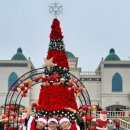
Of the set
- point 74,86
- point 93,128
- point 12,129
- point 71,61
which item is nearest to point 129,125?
point 74,86

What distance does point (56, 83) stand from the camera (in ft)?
49.4

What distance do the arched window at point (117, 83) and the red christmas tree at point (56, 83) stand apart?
45.0m

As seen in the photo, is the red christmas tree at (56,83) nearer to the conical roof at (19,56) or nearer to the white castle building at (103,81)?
the white castle building at (103,81)

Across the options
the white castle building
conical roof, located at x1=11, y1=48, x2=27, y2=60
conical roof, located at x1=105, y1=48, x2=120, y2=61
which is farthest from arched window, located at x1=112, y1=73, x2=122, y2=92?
conical roof, located at x1=11, y1=48, x2=27, y2=60

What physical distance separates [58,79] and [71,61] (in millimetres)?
48416

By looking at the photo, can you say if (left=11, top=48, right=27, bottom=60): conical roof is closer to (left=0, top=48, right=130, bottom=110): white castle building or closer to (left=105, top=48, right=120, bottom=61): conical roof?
(left=0, top=48, right=130, bottom=110): white castle building

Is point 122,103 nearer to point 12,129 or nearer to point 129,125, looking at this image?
point 129,125

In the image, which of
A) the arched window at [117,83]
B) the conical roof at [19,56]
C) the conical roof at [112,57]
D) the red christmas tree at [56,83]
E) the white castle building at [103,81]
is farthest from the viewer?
the conical roof at [112,57]

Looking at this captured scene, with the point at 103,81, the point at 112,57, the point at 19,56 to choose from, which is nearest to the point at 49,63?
the point at 103,81

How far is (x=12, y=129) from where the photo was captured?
46.6 ft

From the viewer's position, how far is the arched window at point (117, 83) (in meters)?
60.5

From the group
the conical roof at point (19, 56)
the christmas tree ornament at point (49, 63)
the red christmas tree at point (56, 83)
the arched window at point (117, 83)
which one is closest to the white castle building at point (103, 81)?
the arched window at point (117, 83)

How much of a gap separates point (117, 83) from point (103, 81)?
164cm

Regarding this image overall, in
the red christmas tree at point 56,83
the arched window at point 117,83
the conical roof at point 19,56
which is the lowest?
the red christmas tree at point 56,83
